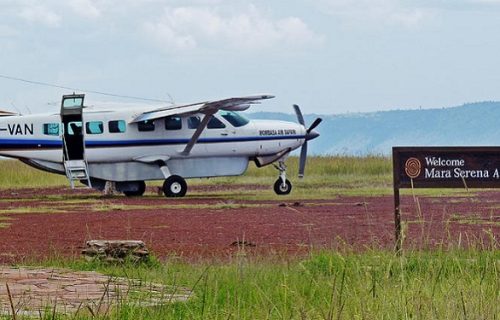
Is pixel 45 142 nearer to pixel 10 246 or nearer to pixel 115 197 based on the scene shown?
pixel 115 197

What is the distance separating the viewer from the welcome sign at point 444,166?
1438 cm

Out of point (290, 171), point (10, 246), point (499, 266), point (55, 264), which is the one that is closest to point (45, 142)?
point (290, 171)

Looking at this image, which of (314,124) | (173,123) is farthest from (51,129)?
(314,124)

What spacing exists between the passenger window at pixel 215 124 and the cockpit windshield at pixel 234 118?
0.69 feet

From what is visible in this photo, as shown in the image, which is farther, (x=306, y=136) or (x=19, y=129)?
(x=306, y=136)

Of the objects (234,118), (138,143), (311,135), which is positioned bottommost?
(138,143)

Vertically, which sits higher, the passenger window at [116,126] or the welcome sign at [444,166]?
the passenger window at [116,126]

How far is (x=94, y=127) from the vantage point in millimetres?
33938

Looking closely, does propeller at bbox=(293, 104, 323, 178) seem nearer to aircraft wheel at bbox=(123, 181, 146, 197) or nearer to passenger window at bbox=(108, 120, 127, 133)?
aircraft wheel at bbox=(123, 181, 146, 197)

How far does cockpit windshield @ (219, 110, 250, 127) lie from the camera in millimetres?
34625

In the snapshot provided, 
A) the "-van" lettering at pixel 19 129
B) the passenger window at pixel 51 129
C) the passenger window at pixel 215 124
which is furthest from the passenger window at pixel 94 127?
the passenger window at pixel 215 124

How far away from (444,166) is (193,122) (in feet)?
66.8

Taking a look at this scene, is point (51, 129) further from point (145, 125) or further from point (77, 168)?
point (145, 125)

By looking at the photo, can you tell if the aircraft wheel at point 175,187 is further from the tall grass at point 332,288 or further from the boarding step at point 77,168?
the tall grass at point 332,288
